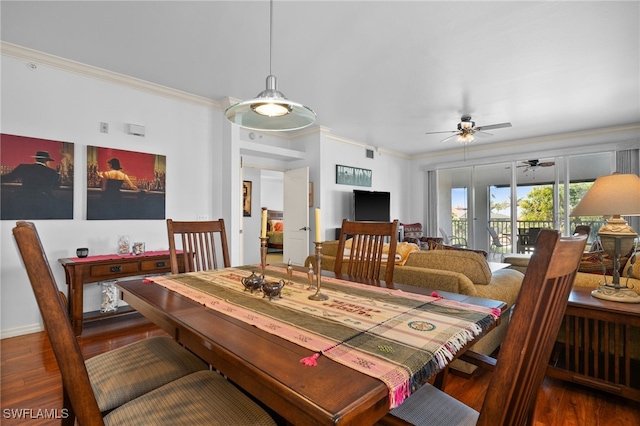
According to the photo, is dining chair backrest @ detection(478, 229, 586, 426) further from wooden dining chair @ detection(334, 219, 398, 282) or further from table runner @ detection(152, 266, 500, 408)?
wooden dining chair @ detection(334, 219, 398, 282)

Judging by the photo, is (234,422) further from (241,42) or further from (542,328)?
(241,42)

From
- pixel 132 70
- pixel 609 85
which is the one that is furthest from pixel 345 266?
pixel 609 85

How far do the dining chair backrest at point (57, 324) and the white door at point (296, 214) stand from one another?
14.6 ft

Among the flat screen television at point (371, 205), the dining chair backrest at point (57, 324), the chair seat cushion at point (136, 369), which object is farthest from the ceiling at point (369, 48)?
the chair seat cushion at point (136, 369)

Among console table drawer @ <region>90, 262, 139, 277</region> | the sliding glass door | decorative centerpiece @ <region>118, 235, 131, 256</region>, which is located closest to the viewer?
console table drawer @ <region>90, 262, 139, 277</region>

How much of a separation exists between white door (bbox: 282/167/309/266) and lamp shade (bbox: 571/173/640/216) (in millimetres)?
3806

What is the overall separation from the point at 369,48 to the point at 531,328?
2847 millimetres

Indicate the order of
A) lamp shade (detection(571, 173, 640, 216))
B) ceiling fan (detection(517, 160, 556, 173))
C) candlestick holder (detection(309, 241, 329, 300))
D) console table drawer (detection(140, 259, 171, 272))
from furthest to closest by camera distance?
ceiling fan (detection(517, 160, 556, 173)) → console table drawer (detection(140, 259, 171, 272)) → lamp shade (detection(571, 173, 640, 216)) → candlestick holder (detection(309, 241, 329, 300))

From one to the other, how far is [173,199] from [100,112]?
3.78ft

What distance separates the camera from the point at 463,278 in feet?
6.46

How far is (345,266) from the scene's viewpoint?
2.64 meters

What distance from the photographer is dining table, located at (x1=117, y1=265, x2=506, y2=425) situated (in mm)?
666

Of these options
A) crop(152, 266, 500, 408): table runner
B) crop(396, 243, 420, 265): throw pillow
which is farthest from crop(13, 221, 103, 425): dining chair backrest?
crop(396, 243, 420, 265): throw pillow

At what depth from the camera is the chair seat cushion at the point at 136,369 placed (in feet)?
3.62
